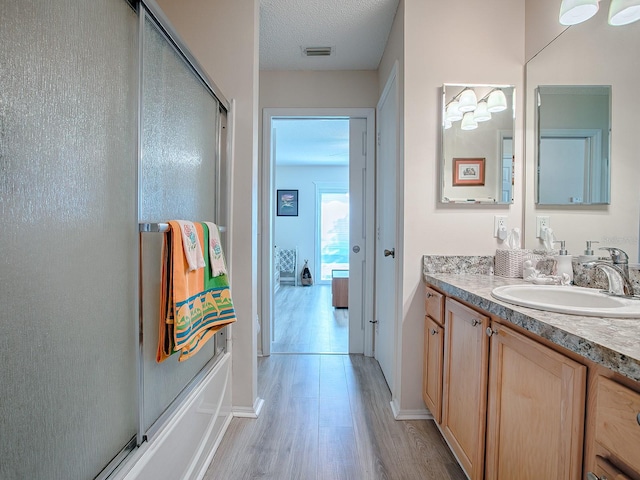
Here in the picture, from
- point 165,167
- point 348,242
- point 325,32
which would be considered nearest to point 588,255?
point 165,167

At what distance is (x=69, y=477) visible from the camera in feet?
2.41

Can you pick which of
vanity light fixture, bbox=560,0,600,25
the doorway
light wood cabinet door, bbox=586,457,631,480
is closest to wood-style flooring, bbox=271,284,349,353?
the doorway

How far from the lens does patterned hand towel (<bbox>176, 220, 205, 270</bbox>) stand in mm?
1088

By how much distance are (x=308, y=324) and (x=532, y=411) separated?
9.67ft

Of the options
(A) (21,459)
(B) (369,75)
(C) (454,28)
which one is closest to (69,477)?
(A) (21,459)

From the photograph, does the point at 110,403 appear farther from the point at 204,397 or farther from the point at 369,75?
the point at 369,75

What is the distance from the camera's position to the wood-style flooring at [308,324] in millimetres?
2980

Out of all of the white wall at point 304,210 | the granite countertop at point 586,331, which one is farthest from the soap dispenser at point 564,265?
the white wall at point 304,210

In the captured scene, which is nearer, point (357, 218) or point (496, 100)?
point (496, 100)

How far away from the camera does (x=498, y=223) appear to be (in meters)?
1.78

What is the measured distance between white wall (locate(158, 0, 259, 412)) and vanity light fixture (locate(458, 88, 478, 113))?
1.16 m

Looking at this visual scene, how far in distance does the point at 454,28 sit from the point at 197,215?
171 centimetres

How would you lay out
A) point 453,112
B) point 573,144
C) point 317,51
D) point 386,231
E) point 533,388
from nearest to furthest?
1. point 533,388
2. point 573,144
3. point 453,112
4. point 386,231
5. point 317,51

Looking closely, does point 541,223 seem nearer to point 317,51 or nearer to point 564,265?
point 564,265
